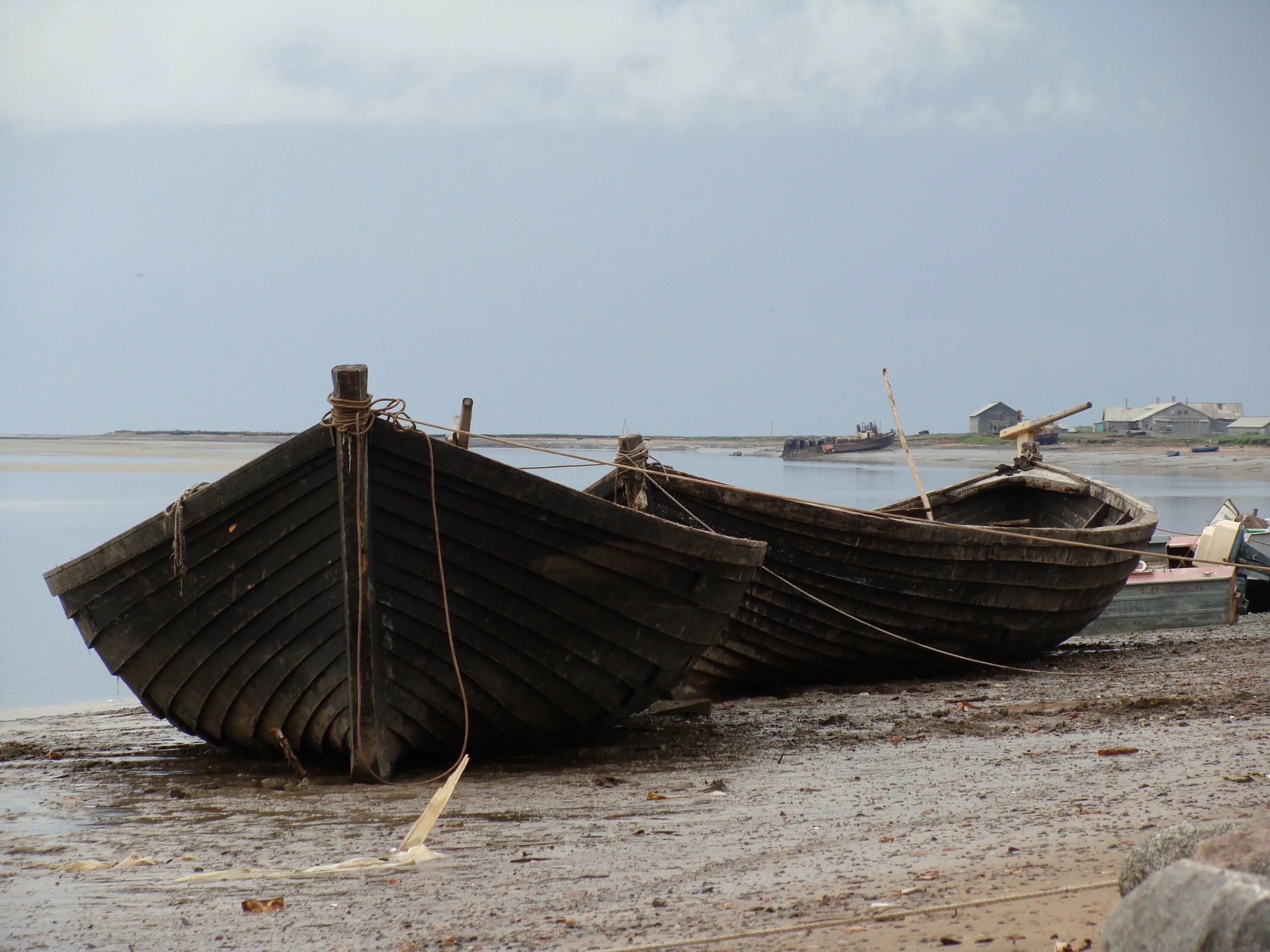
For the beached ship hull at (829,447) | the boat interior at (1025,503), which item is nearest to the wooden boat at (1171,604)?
the boat interior at (1025,503)

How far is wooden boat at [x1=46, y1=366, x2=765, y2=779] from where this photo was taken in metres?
5.06

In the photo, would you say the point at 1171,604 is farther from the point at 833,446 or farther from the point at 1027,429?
the point at 833,446

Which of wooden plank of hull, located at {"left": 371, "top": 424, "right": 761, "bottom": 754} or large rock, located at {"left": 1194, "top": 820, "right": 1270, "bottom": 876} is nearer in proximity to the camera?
large rock, located at {"left": 1194, "top": 820, "right": 1270, "bottom": 876}

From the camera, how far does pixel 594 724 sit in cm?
591

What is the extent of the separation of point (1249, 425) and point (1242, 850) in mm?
77881

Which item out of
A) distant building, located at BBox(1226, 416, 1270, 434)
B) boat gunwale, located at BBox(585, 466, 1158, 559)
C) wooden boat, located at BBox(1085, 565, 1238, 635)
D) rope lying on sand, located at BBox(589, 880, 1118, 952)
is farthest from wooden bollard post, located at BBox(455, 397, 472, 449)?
distant building, located at BBox(1226, 416, 1270, 434)

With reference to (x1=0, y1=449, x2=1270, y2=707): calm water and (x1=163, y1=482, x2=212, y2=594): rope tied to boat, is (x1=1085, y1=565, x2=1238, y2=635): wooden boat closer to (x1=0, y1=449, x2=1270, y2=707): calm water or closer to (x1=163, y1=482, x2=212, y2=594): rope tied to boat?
(x1=0, y1=449, x2=1270, y2=707): calm water

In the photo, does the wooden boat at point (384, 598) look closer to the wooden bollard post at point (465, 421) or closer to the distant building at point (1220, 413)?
the wooden bollard post at point (465, 421)

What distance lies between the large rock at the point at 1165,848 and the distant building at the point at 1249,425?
7331 centimetres

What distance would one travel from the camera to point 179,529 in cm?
517

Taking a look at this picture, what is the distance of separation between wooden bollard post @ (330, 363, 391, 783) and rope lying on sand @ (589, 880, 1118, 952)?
7.84 ft

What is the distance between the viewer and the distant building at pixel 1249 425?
2724 inches

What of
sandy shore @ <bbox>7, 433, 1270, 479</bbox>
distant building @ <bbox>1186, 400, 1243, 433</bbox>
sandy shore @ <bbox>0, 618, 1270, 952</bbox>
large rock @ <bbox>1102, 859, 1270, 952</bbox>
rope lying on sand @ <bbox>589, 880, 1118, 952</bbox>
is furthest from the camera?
distant building @ <bbox>1186, 400, 1243, 433</bbox>

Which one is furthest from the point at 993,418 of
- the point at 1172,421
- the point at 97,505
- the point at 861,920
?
the point at 861,920
